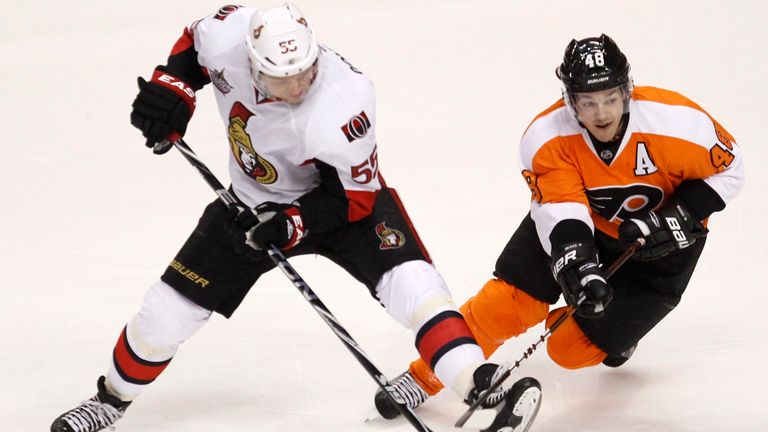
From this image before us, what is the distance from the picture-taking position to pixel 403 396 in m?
4.01

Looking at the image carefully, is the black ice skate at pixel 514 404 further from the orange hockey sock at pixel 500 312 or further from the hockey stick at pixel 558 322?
the orange hockey sock at pixel 500 312

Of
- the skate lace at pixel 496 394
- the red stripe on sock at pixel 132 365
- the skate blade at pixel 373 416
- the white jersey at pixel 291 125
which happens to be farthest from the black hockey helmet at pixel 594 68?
the red stripe on sock at pixel 132 365

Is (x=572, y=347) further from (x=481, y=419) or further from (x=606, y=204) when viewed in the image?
(x=481, y=419)

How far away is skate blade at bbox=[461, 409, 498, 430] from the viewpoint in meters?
3.32

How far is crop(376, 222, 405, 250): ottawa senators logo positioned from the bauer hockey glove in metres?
0.23

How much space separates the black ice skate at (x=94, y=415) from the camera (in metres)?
3.89

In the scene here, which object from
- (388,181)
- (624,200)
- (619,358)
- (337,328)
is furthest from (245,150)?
(388,181)

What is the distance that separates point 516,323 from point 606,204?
48 centimetres

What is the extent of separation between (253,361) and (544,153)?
1.36m

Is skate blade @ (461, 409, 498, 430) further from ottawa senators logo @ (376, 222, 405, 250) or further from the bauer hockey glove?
the bauer hockey glove

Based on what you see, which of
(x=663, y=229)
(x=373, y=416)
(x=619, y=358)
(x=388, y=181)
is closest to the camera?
(x=663, y=229)

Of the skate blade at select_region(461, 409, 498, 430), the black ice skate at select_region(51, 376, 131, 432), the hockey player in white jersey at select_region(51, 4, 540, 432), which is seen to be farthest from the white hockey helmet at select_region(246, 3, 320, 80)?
the black ice skate at select_region(51, 376, 131, 432)

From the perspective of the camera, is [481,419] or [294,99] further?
[294,99]

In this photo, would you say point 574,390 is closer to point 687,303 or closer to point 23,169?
point 687,303
